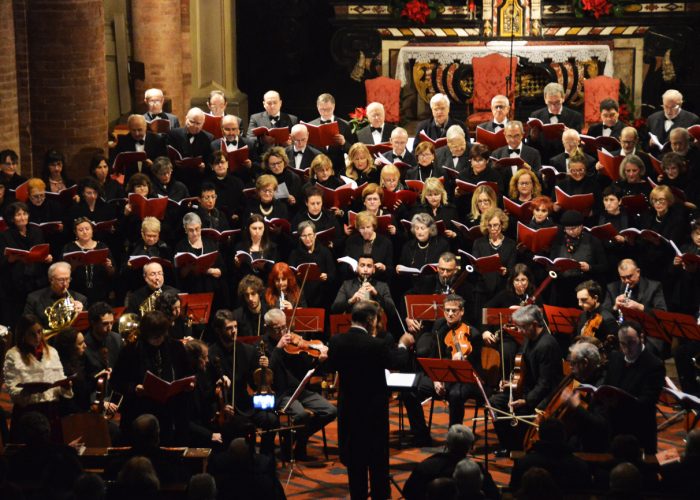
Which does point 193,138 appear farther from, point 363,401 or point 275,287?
point 363,401

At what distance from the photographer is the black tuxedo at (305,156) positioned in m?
12.5

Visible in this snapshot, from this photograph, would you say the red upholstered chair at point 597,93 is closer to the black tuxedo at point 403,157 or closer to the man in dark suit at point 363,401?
the black tuxedo at point 403,157

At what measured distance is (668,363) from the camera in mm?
11258

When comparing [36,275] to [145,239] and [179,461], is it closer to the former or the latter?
[145,239]

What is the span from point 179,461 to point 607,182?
5.78m

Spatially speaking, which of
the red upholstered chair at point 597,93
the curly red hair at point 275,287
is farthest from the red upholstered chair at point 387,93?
the curly red hair at point 275,287

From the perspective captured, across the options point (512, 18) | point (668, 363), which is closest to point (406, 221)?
point (668, 363)

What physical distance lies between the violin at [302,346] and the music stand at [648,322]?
87.7 inches

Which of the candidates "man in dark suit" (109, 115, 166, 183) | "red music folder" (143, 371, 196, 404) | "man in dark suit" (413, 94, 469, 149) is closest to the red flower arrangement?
"man in dark suit" (413, 94, 469, 149)

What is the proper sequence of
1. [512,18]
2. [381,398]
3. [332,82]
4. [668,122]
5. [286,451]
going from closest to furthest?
[381,398] → [286,451] → [668,122] → [512,18] → [332,82]

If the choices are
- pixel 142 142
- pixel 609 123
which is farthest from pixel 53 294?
pixel 609 123

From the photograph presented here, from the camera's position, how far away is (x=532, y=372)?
9.39m

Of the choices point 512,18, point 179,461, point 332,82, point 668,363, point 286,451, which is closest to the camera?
point 179,461

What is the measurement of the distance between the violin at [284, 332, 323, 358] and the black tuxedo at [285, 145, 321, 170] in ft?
10.3
